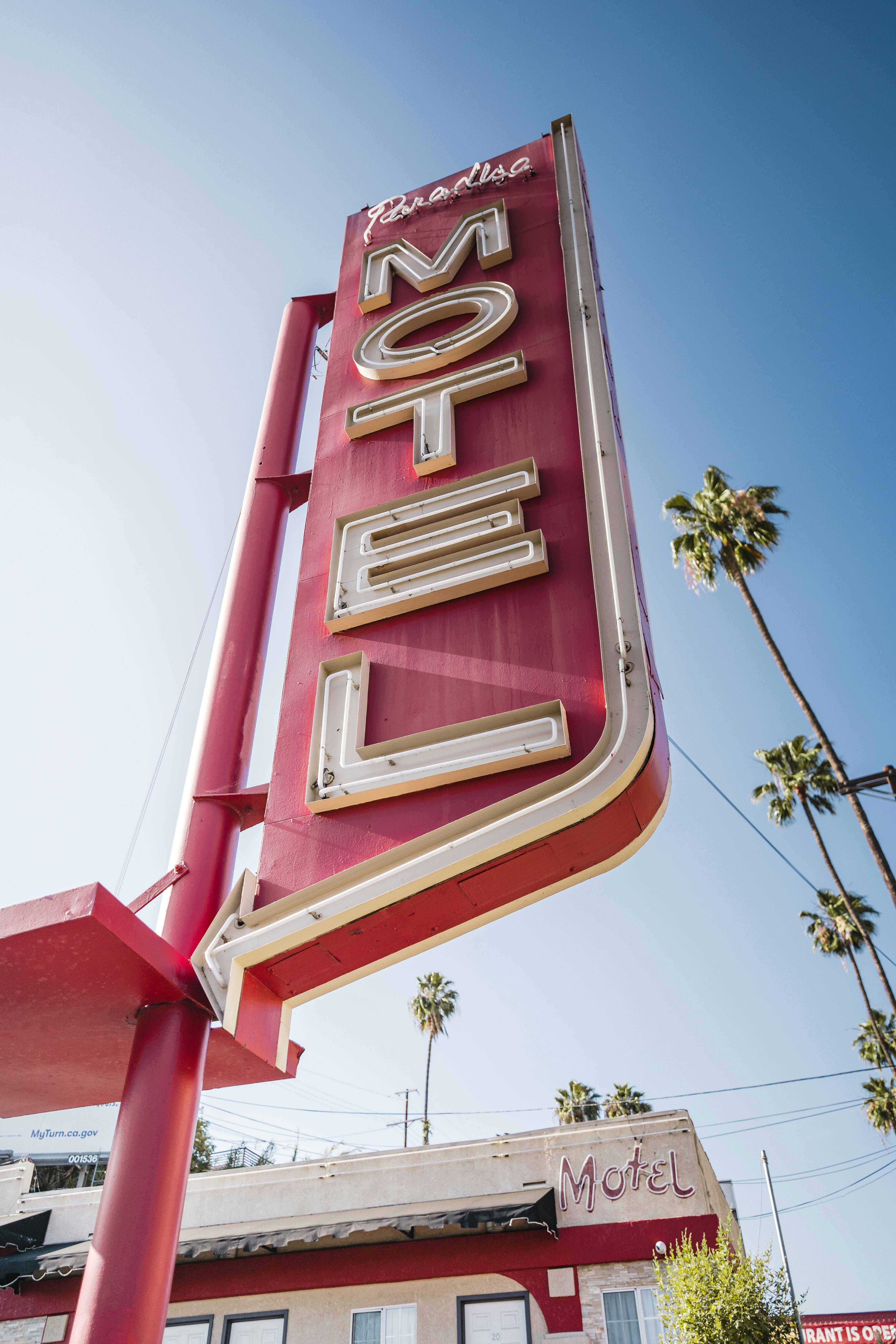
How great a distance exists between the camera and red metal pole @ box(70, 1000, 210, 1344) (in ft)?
16.1

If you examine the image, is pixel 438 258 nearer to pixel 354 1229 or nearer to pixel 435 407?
pixel 435 407

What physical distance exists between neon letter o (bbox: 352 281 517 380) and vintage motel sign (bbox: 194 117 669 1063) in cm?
3

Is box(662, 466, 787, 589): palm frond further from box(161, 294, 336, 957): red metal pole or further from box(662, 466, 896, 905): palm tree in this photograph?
box(161, 294, 336, 957): red metal pole

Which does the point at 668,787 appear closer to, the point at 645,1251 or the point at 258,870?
the point at 258,870

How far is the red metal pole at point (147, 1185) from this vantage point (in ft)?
16.1

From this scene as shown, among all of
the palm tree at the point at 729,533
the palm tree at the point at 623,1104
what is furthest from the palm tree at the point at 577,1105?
the palm tree at the point at 729,533

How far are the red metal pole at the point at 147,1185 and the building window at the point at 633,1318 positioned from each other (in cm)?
963

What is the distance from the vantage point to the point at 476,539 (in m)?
7.25

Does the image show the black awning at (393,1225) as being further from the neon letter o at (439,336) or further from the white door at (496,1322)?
the neon letter o at (439,336)

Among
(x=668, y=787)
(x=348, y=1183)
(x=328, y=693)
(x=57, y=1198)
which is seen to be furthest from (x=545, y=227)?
(x=57, y=1198)

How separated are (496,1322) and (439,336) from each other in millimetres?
13120

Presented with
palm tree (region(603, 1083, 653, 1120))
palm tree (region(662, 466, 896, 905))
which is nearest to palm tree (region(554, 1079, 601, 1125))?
palm tree (region(603, 1083, 653, 1120))

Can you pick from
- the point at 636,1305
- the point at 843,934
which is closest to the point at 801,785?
the point at 843,934

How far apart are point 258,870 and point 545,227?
7.56m
